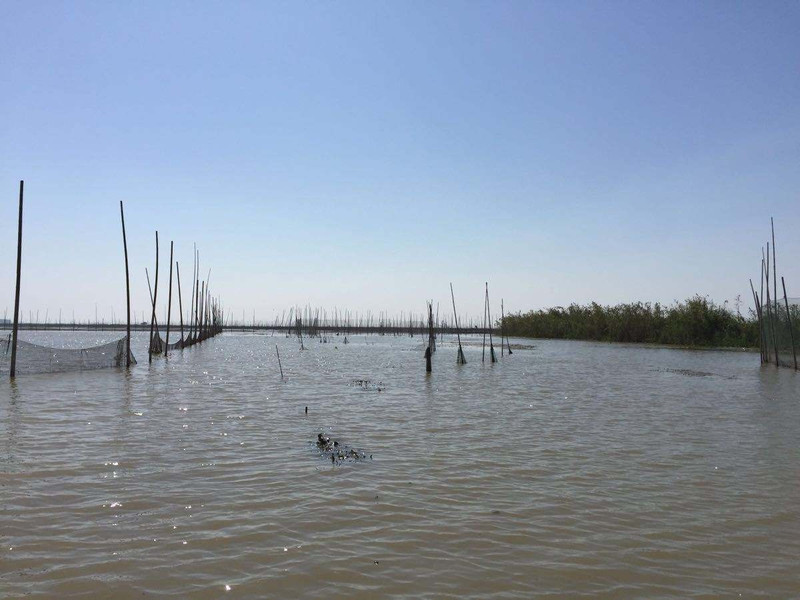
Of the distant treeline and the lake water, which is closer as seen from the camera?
the lake water

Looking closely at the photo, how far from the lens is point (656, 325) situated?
47656 mm

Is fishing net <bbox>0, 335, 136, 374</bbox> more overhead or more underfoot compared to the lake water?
more overhead

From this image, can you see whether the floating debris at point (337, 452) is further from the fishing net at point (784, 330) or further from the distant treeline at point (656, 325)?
the distant treeline at point (656, 325)

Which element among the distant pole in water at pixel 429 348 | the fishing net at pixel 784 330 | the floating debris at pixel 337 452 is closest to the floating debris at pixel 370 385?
the distant pole in water at pixel 429 348

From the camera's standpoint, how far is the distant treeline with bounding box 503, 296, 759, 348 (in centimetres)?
4128

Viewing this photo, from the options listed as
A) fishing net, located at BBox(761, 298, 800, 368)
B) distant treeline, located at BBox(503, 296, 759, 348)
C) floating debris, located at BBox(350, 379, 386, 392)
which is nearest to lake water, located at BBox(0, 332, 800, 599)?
floating debris, located at BBox(350, 379, 386, 392)

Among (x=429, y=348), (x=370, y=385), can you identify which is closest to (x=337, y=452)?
(x=370, y=385)

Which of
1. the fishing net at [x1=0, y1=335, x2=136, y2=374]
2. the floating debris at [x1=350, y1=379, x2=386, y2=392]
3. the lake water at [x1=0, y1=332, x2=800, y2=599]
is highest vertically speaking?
the fishing net at [x1=0, y1=335, x2=136, y2=374]

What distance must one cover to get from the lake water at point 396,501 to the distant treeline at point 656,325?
32.9m

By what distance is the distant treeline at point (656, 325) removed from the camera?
1625 inches

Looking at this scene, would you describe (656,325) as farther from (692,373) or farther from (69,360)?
(69,360)

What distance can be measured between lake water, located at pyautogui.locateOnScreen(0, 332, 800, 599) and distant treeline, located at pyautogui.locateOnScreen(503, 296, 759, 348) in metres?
32.9

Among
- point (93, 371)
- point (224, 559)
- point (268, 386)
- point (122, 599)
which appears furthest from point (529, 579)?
point (93, 371)

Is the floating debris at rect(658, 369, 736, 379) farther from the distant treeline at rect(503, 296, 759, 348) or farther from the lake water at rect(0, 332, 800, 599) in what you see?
the distant treeline at rect(503, 296, 759, 348)
